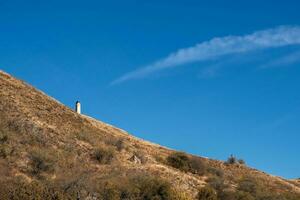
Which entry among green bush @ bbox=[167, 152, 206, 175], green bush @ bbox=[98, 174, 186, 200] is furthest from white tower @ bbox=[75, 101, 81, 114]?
green bush @ bbox=[98, 174, 186, 200]

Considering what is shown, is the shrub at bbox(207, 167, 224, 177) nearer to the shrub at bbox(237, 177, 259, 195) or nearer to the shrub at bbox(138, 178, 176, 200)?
the shrub at bbox(237, 177, 259, 195)

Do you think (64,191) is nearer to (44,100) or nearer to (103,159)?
(103,159)

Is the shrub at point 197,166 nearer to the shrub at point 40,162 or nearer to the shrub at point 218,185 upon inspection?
the shrub at point 218,185

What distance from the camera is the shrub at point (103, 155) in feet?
168

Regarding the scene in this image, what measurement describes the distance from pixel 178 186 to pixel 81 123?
18.4 meters

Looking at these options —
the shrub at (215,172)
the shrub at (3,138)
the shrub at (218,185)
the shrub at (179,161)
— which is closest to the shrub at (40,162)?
the shrub at (3,138)

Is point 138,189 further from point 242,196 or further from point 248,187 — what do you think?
point 248,187

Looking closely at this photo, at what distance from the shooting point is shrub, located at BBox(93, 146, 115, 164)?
5119 cm

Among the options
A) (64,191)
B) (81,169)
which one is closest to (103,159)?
(81,169)

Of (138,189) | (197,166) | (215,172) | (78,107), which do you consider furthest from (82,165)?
(78,107)

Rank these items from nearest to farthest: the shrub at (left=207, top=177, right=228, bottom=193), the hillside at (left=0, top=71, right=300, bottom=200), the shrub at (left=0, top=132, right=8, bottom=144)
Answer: the hillside at (left=0, top=71, right=300, bottom=200), the shrub at (left=0, top=132, right=8, bottom=144), the shrub at (left=207, top=177, right=228, bottom=193)

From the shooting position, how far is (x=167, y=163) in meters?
60.5

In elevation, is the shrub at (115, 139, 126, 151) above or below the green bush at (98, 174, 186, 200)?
above

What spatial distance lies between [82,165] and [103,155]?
3436 millimetres
